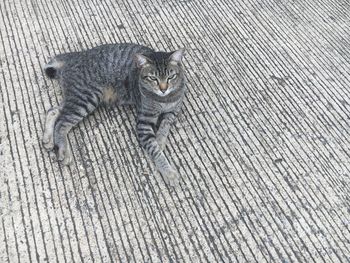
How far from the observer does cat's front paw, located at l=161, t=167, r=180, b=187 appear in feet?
4.40

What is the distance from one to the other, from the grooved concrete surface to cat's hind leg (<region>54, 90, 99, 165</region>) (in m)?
0.04

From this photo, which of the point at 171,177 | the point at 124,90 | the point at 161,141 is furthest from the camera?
the point at 124,90

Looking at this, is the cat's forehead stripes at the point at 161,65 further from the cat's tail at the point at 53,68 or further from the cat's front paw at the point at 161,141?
the cat's tail at the point at 53,68

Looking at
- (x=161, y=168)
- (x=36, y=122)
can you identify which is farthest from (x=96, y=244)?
(x=36, y=122)

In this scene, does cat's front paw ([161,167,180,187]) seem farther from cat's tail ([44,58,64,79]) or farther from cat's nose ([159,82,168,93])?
cat's tail ([44,58,64,79])

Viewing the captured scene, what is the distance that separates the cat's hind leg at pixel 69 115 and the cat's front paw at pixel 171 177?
13.6 inches

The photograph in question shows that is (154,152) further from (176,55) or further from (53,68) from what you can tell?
(53,68)

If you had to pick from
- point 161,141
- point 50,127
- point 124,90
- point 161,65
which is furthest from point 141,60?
point 50,127

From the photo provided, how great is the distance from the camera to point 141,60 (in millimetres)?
1414

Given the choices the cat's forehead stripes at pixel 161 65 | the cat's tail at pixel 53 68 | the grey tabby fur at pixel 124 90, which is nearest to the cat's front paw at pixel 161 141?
the grey tabby fur at pixel 124 90

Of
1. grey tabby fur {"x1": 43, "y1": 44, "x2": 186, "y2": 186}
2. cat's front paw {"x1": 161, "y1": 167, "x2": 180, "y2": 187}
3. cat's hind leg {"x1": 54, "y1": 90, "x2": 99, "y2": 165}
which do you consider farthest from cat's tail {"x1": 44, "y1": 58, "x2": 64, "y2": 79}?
cat's front paw {"x1": 161, "y1": 167, "x2": 180, "y2": 187}

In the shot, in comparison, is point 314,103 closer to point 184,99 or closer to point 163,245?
point 184,99

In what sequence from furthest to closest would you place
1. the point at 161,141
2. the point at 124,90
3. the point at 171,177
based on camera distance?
1. the point at 124,90
2. the point at 161,141
3. the point at 171,177

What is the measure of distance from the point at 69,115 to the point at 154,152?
354 millimetres
